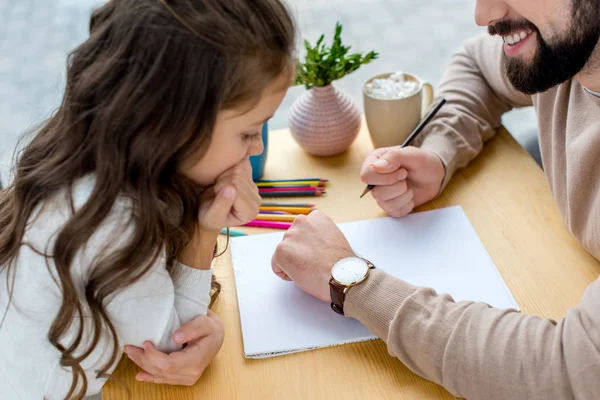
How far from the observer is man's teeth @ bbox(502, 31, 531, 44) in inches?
42.7

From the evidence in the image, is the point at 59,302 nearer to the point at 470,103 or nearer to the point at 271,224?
the point at 271,224

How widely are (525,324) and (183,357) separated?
442mm

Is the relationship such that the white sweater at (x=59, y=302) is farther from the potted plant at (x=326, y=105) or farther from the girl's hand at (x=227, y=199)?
the potted plant at (x=326, y=105)

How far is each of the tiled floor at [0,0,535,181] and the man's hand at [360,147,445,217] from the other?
44.5 inches

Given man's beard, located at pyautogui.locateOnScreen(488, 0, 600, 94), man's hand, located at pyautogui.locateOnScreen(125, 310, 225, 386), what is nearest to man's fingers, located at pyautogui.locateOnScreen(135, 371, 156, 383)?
man's hand, located at pyautogui.locateOnScreen(125, 310, 225, 386)

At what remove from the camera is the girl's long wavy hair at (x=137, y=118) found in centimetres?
81

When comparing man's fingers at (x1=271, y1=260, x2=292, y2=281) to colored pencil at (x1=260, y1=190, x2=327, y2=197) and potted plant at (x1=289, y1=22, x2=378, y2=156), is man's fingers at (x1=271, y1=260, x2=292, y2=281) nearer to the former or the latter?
colored pencil at (x1=260, y1=190, x2=327, y2=197)

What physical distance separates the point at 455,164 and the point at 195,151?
568mm

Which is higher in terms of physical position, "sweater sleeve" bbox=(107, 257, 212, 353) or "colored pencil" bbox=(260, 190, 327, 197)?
"sweater sleeve" bbox=(107, 257, 212, 353)

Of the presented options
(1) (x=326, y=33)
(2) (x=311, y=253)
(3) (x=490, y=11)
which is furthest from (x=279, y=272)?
(1) (x=326, y=33)

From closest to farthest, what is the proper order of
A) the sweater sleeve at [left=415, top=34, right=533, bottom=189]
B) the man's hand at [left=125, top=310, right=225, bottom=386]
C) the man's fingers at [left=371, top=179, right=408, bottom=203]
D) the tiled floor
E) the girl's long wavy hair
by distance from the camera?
the girl's long wavy hair < the man's hand at [left=125, top=310, right=225, bottom=386] < the man's fingers at [left=371, top=179, right=408, bottom=203] < the sweater sleeve at [left=415, top=34, right=533, bottom=189] < the tiled floor

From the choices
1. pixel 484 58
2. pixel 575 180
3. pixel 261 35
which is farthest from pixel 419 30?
pixel 261 35

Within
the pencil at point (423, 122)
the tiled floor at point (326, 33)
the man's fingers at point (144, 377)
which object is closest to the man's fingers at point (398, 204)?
the pencil at point (423, 122)

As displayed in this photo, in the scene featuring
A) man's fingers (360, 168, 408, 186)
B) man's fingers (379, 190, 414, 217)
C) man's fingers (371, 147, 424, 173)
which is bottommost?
man's fingers (379, 190, 414, 217)
